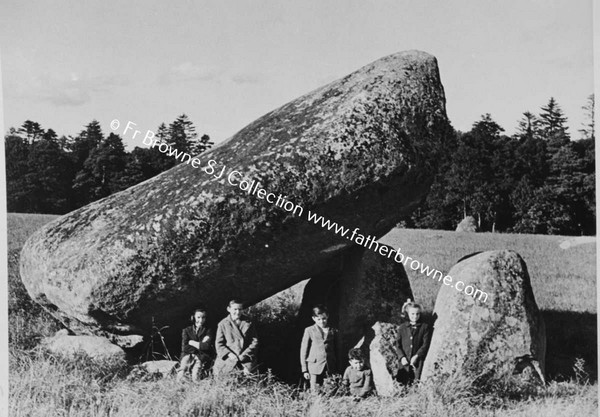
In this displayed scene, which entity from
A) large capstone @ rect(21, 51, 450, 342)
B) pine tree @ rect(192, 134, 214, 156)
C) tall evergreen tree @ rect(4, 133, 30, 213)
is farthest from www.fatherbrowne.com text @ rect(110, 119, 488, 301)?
tall evergreen tree @ rect(4, 133, 30, 213)

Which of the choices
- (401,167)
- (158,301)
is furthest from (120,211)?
(401,167)

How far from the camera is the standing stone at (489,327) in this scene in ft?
22.5

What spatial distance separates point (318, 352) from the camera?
715cm

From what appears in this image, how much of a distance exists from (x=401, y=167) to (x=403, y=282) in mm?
1610

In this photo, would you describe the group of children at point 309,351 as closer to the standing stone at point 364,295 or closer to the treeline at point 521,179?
the standing stone at point 364,295

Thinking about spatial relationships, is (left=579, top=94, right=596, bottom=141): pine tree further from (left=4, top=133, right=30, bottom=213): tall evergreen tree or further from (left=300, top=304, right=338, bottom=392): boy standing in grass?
(left=4, top=133, right=30, bottom=213): tall evergreen tree

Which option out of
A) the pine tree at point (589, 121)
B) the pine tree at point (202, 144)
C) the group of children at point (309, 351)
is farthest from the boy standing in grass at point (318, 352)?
the pine tree at point (589, 121)

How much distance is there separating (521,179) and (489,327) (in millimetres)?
2909

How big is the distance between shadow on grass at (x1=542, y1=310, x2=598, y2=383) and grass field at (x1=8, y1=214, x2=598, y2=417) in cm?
2

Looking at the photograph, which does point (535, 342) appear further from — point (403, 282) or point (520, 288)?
point (403, 282)

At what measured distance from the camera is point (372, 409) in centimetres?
662

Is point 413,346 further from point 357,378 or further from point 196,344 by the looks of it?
point 196,344

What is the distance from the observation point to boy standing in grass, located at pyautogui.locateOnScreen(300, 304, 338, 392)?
7117 millimetres

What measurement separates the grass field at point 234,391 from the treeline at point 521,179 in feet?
1.89
